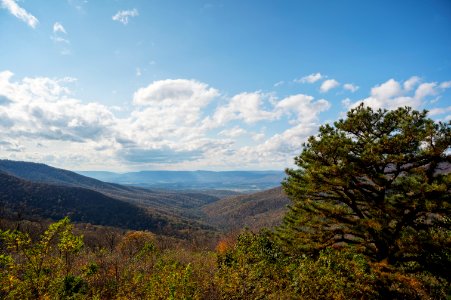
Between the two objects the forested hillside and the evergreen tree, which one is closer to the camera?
the forested hillside

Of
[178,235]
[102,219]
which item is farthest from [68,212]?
[178,235]

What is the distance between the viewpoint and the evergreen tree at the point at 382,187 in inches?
551

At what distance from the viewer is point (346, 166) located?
15125 millimetres

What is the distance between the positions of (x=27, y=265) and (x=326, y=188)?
588 inches

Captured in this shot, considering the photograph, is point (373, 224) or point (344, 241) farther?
point (344, 241)

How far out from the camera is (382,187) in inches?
595

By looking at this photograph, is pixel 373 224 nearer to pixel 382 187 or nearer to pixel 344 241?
pixel 382 187

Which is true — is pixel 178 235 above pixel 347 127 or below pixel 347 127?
below

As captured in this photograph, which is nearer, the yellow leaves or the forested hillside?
the forested hillside

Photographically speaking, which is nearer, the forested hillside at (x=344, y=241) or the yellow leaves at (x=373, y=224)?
the forested hillside at (x=344, y=241)

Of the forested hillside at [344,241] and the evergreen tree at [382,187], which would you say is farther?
the evergreen tree at [382,187]

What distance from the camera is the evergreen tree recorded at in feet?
45.9

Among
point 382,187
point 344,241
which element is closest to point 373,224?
point 382,187

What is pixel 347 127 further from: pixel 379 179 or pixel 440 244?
pixel 440 244
